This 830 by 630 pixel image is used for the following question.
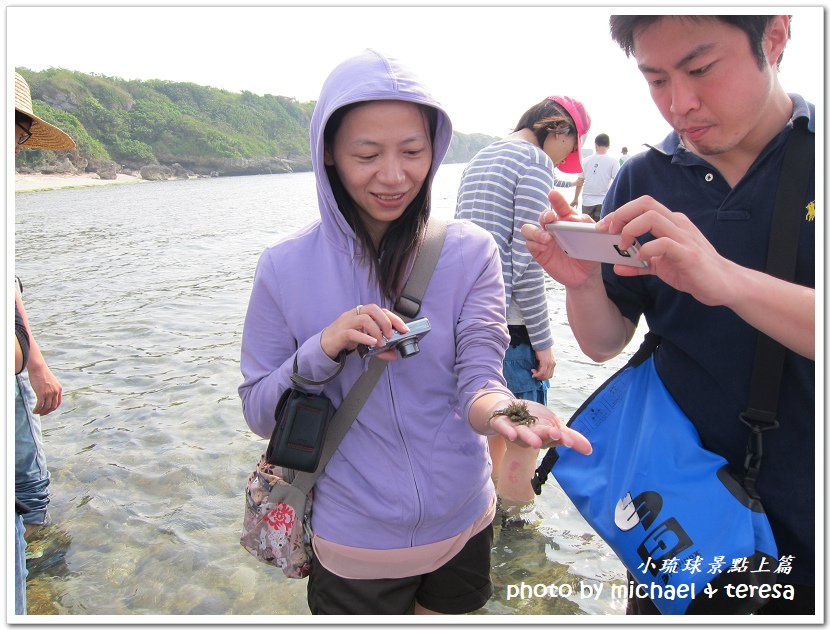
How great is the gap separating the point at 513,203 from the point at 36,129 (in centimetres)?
255

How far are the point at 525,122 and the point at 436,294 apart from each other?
1.99 meters

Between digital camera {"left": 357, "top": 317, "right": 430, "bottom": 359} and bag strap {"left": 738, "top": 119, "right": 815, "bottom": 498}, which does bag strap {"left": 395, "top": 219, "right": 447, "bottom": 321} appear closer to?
digital camera {"left": 357, "top": 317, "right": 430, "bottom": 359}

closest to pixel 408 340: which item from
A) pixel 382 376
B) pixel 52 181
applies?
pixel 382 376

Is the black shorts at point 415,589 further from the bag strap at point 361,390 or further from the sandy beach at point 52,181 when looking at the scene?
the sandy beach at point 52,181

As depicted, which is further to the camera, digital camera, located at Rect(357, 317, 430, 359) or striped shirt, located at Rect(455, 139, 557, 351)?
striped shirt, located at Rect(455, 139, 557, 351)

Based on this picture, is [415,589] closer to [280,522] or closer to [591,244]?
[280,522]

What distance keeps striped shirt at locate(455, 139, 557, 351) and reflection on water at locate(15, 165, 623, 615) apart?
5.08 ft

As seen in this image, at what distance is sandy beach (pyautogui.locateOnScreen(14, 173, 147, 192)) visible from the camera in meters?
50.2

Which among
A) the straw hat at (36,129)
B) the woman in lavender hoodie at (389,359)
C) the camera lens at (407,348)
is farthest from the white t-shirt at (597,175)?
the camera lens at (407,348)

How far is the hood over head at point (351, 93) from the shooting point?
6.61 feet

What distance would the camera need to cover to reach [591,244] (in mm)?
1848

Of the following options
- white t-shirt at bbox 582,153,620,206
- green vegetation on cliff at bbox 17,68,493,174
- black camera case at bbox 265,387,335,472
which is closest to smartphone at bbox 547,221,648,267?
black camera case at bbox 265,387,335,472

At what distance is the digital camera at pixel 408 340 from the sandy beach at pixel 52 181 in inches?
2102

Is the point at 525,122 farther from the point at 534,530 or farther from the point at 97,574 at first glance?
the point at 97,574
